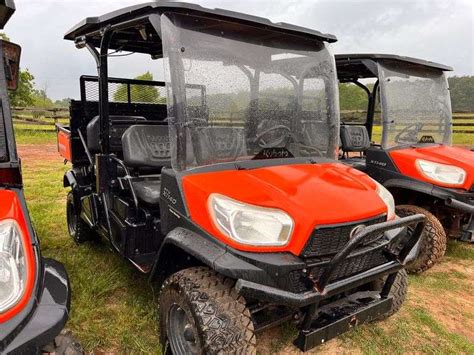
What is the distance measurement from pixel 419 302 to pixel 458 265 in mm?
1266

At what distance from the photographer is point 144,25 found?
2602 millimetres

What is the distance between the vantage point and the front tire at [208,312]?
195 cm

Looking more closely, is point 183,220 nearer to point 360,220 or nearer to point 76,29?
point 360,220

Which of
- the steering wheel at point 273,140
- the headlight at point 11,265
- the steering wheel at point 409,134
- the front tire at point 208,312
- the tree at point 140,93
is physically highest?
the tree at point 140,93

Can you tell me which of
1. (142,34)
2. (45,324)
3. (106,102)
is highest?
(142,34)

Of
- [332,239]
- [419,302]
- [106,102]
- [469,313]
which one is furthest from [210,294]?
[469,313]

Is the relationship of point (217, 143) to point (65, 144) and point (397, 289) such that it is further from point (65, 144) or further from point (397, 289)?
point (65, 144)

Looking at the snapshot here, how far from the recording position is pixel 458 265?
4387 mm

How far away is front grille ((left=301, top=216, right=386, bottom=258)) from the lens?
6.56ft

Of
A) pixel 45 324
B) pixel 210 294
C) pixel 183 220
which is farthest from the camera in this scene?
pixel 183 220

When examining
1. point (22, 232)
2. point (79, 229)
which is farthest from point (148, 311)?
point (79, 229)

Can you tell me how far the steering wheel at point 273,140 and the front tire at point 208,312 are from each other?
928 mm

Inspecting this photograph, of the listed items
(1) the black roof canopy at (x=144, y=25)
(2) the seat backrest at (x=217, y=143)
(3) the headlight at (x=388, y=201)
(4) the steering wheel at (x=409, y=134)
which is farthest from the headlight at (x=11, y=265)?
(4) the steering wheel at (x=409, y=134)

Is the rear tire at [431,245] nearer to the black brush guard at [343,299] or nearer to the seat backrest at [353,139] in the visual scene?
the seat backrest at [353,139]
